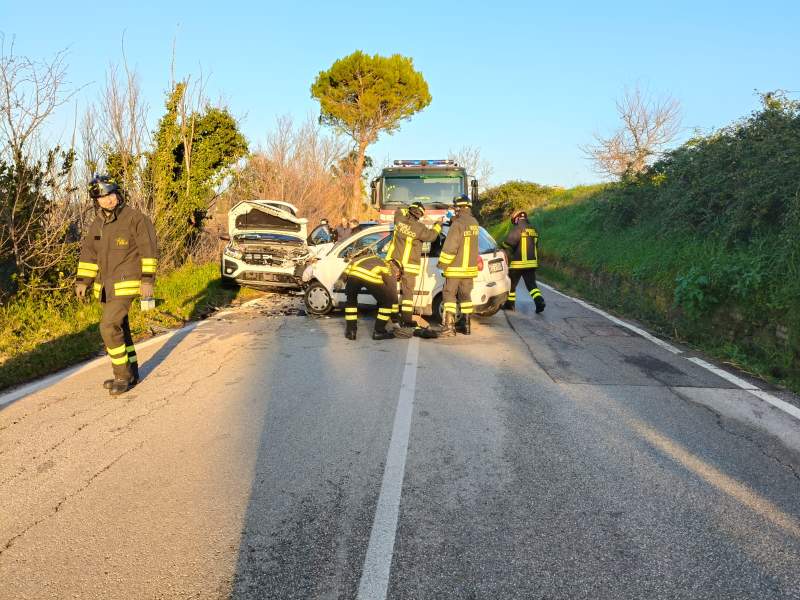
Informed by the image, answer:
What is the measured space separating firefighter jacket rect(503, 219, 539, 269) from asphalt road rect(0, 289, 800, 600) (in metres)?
4.58

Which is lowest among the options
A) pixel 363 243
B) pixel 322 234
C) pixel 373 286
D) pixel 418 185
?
pixel 373 286

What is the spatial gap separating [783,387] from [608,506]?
3.74m

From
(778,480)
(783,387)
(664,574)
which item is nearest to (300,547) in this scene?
(664,574)

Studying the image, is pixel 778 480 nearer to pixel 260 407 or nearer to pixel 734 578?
pixel 734 578

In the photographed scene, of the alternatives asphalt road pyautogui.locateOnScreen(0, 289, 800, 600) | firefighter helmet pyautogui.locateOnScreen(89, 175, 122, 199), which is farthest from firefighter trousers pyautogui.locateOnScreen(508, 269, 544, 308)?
firefighter helmet pyautogui.locateOnScreen(89, 175, 122, 199)

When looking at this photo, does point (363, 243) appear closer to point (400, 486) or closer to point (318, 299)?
point (318, 299)

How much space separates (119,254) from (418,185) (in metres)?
10.9

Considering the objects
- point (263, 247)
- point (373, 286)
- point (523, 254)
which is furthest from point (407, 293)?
point (263, 247)

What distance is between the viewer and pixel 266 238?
42.6 ft

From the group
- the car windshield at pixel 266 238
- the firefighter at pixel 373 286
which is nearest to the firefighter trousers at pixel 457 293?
the firefighter at pixel 373 286

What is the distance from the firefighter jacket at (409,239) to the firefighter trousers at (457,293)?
19.2 inches

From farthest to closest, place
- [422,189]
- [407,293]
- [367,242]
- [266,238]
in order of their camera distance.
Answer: [422,189]
[266,238]
[367,242]
[407,293]

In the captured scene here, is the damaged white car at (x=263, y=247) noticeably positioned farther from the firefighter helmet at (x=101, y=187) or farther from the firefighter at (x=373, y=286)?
the firefighter helmet at (x=101, y=187)

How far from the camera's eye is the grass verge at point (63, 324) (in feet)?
21.7
